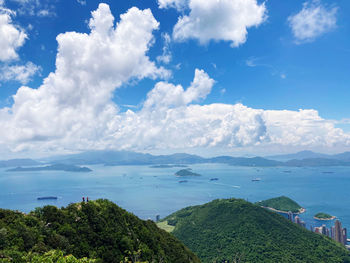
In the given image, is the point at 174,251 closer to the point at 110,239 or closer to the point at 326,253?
the point at 110,239

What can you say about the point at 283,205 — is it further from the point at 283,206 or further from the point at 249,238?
the point at 249,238

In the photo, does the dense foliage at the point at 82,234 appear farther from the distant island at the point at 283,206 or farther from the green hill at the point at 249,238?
the distant island at the point at 283,206

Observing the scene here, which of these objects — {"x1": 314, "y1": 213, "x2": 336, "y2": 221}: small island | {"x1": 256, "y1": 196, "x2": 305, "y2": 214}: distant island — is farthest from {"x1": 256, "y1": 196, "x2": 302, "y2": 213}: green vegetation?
{"x1": 314, "y1": 213, "x2": 336, "y2": 221}: small island

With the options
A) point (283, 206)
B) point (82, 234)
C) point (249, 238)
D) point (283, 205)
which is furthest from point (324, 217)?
point (82, 234)

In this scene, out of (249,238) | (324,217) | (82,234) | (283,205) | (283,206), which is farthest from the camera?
(283,205)

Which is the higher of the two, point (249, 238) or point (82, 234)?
point (82, 234)

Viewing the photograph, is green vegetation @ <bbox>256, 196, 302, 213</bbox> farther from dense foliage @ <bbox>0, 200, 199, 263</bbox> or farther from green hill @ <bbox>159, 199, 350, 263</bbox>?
dense foliage @ <bbox>0, 200, 199, 263</bbox>

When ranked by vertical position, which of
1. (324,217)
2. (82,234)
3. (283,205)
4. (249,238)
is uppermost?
(82,234)
